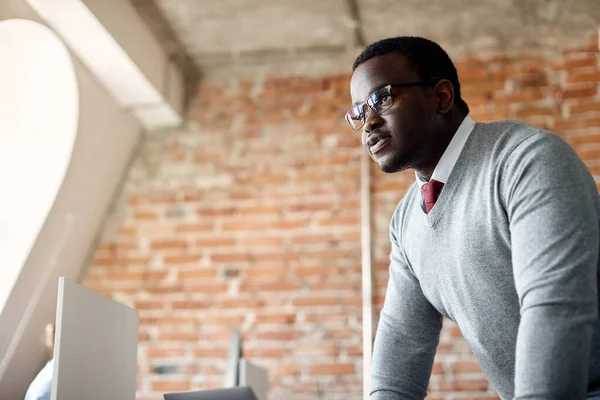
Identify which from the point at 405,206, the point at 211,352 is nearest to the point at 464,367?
the point at 211,352

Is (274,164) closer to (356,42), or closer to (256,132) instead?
(256,132)

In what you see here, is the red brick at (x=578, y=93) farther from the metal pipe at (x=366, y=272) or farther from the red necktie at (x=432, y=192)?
the red necktie at (x=432, y=192)

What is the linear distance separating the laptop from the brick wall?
2.01 meters

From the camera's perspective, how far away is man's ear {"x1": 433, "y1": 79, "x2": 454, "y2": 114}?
164cm

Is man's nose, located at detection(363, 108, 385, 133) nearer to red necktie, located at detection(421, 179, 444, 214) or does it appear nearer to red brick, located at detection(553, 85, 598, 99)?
red necktie, located at detection(421, 179, 444, 214)

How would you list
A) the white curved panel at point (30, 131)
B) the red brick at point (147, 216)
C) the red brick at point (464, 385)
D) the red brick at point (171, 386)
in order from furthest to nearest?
the red brick at point (147, 216) → the red brick at point (171, 386) → the red brick at point (464, 385) → the white curved panel at point (30, 131)

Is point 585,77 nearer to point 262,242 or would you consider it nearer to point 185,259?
point 262,242

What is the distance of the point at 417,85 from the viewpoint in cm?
164

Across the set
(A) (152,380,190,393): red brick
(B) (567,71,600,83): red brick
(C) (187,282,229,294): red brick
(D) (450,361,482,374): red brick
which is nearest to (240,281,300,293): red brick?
(C) (187,282,229,294): red brick

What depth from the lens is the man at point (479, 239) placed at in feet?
3.61

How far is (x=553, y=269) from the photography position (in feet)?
3.68

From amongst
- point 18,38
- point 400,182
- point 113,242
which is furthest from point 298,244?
point 18,38

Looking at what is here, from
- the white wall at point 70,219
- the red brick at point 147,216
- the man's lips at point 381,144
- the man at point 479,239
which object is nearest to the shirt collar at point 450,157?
the man at point 479,239

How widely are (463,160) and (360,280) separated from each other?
2.40 m
